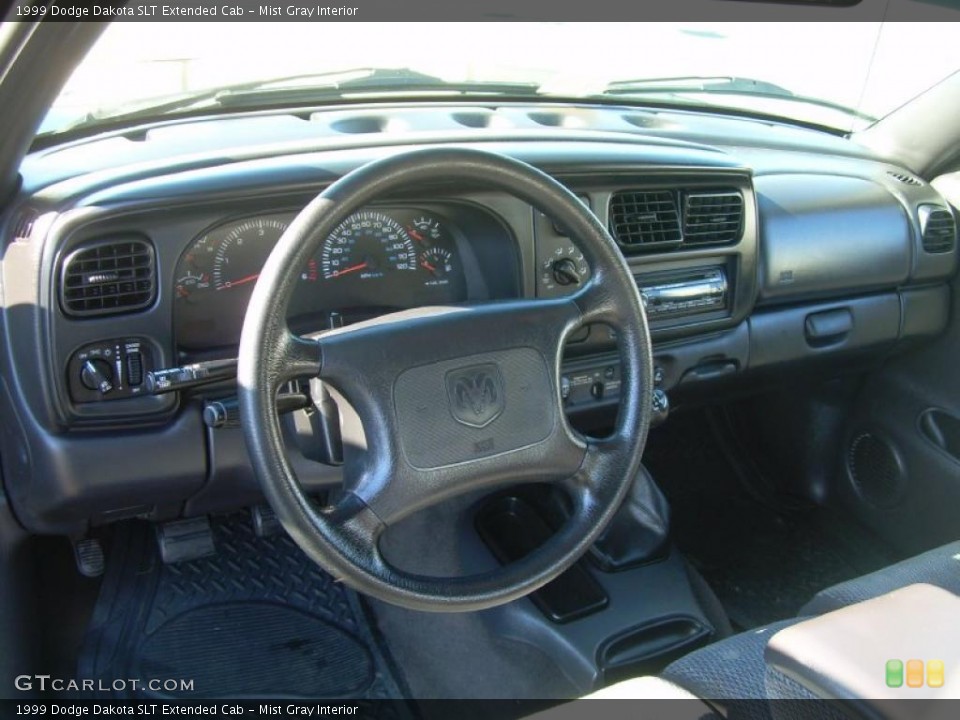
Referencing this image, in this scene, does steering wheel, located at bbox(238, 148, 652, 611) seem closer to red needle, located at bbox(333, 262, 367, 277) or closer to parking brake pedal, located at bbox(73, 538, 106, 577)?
red needle, located at bbox(333, 262, 367, 277)

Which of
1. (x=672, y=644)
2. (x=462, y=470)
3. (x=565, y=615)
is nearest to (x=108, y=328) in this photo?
(x=462, y=470)

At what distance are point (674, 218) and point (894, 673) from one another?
1.41 m

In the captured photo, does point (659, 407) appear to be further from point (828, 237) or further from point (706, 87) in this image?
point (706, 87)

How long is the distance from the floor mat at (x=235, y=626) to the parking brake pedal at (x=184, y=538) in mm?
171

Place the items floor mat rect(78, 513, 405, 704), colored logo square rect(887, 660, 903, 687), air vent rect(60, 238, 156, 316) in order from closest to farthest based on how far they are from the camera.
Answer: colored logo square rect(887, 660, 903, 687) → air vent rect(60, 238, 156, 316) → floor mat rect(78, 513, 405, 704)

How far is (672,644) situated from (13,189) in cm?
176

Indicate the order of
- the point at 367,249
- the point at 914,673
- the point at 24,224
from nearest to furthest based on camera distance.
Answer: the point at 914,673 < the point at 24,224 < the point at 367,249

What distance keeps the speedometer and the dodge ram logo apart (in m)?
0.52

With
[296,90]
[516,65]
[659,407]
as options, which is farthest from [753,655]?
[516,65]

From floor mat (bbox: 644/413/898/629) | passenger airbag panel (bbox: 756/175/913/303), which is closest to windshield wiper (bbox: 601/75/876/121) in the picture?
passenger airbag panel (bbox: 756/175/913/303)

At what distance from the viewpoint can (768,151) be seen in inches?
120

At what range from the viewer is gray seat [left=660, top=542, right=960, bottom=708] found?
1440mm

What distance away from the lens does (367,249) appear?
2.06m
